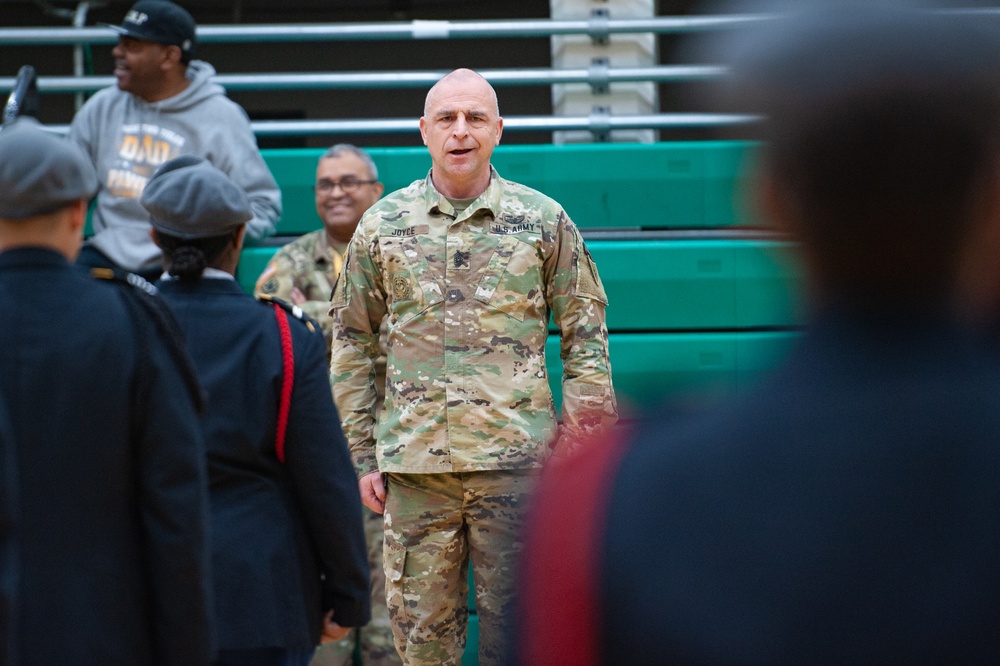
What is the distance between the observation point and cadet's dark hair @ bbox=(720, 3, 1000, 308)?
2.59ft

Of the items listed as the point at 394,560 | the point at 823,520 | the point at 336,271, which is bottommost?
the point at 394,560

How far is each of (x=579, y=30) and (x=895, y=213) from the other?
478 cm

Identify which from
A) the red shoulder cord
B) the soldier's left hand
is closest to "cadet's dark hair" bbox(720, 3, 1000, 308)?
the red shoulder cord

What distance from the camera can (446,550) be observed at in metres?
3.54

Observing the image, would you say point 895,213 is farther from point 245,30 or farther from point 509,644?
point 245,30

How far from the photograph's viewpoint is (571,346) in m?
3.61

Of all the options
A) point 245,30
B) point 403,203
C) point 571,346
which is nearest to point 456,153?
point 403,203

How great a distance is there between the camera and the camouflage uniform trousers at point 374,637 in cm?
431

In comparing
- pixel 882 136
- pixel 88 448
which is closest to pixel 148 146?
pixel 88 448

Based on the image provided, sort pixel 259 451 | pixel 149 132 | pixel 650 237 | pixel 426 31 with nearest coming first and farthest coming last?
pixel 259 451, pixel 149 132, pixel 650 237, pixel 426 31

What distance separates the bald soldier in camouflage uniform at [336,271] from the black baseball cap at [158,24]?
2.10 ft

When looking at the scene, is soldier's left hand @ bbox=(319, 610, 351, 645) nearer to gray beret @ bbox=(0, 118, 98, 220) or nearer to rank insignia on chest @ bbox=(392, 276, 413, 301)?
gray beret @ bbox=(0, 118, 98, 220)

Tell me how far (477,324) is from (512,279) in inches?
6.2

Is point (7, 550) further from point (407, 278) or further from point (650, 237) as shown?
point (650, 237)
